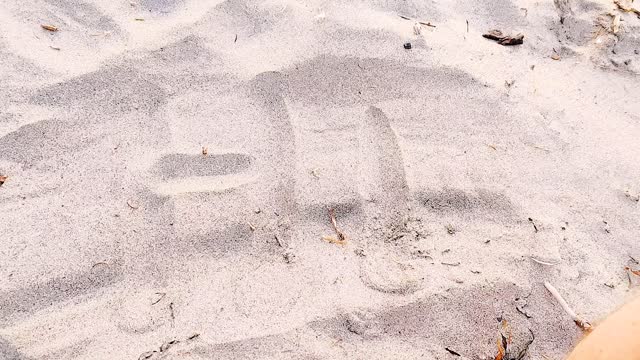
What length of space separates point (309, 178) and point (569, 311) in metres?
0.81

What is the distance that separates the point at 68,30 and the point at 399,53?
49.0 inches

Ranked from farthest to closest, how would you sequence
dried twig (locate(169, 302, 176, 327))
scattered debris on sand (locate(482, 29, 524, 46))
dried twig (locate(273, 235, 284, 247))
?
scattered debris on sand (locate(482, 29, 524, 46)), dried twig (locate(273, 235, 284, 247)), dried twig (locate(169, 302, 176, 327))

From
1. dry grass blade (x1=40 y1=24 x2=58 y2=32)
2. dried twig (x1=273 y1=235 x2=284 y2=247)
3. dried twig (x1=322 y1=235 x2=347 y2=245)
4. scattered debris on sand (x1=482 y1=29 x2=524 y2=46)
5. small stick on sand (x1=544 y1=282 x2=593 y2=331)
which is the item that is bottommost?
small stick on sand (x1=544 y1=282 x2=593 y2=331)

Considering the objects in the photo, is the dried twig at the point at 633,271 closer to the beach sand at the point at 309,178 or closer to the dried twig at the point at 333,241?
the beach sand at the point at 309,178

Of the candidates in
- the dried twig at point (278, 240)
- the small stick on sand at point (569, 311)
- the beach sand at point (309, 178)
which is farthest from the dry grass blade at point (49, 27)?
the small stick on sand at point (569, 311)

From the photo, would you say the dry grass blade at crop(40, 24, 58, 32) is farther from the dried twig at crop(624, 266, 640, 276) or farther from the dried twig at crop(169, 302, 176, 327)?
the dried twig at crop(624, 266, 640, 276)

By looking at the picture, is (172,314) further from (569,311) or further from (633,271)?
(633,271)

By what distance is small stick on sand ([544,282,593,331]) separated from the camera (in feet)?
4.41

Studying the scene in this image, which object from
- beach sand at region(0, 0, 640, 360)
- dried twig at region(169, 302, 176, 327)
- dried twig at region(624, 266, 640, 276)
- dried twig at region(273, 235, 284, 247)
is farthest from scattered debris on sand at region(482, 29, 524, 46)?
dried twig at region(169, 302, 176, 327)

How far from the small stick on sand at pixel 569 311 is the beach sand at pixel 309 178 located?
17 millimetres

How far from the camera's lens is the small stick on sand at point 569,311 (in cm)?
134

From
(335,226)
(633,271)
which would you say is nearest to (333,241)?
(335,226)

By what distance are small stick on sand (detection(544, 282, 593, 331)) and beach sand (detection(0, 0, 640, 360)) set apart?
17 millimetres

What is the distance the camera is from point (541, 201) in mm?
1610
